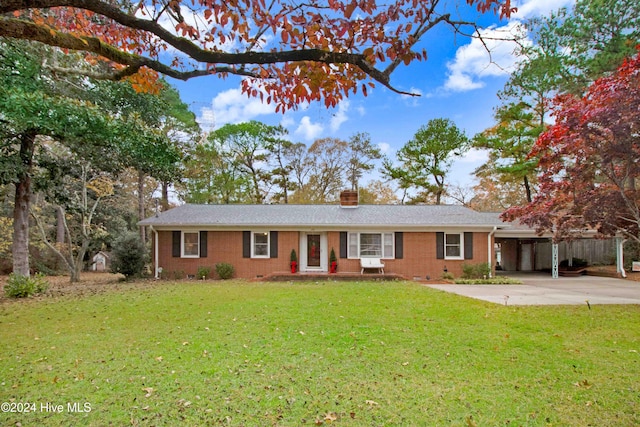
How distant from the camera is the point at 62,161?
12.5 metres

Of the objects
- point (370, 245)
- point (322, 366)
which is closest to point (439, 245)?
point (370, 245)

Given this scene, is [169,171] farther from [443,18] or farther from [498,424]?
[498,424]

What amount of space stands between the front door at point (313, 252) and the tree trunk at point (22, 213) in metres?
9.84

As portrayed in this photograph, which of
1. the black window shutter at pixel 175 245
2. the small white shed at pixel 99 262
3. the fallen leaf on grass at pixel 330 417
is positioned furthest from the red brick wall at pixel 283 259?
the fallen leaf on grass at pixel 330 417

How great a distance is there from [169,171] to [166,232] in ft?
10.3

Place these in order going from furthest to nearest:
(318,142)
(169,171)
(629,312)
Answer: (318,142) < (169,171) < (629,312)

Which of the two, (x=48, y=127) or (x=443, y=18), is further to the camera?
(x=48, y=127)

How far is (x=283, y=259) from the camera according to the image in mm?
15273

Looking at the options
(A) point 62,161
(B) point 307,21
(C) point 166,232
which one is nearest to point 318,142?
(C) point 166,232

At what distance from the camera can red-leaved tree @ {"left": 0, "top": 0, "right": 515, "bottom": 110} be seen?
9.56 feet

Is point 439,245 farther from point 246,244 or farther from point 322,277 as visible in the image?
point 246,244

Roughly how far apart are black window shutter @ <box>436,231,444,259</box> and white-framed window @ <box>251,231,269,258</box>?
25.1 feet

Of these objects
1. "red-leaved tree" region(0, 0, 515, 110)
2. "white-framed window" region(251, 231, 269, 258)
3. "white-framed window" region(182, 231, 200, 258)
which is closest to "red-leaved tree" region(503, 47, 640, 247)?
"red-leaved tree" region(0, 0, 515, 110)

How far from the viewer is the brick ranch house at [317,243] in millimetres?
15031
